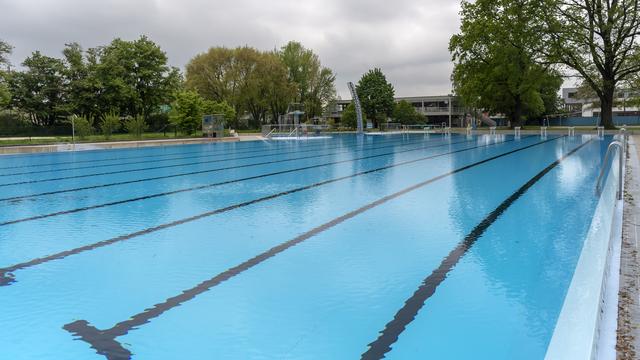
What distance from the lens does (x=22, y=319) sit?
321cm

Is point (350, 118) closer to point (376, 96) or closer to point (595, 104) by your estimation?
point (376, 96)

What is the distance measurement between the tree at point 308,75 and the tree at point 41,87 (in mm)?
27298

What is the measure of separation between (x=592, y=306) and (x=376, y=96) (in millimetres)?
54629

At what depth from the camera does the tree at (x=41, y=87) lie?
36031 mm

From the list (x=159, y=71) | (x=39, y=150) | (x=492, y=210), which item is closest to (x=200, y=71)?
(x=159, y=71)

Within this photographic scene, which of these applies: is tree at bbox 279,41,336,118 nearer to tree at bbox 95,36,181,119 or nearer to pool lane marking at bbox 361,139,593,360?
tree at bbox 95,36,181,119

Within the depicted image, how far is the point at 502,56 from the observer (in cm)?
3534

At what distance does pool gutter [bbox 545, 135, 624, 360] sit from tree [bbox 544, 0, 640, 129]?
3234cm

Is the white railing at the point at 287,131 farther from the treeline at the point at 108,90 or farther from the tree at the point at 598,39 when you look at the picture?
the tree at the point at 598,39

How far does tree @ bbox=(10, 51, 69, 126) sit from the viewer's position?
3603 cm

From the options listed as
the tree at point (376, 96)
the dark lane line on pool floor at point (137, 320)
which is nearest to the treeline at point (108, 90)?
the tree at point (376, 96)

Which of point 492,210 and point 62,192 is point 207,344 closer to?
point 492,210

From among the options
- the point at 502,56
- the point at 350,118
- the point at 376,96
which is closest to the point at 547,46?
the point at 502,56

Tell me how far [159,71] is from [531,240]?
3904 centimetres
